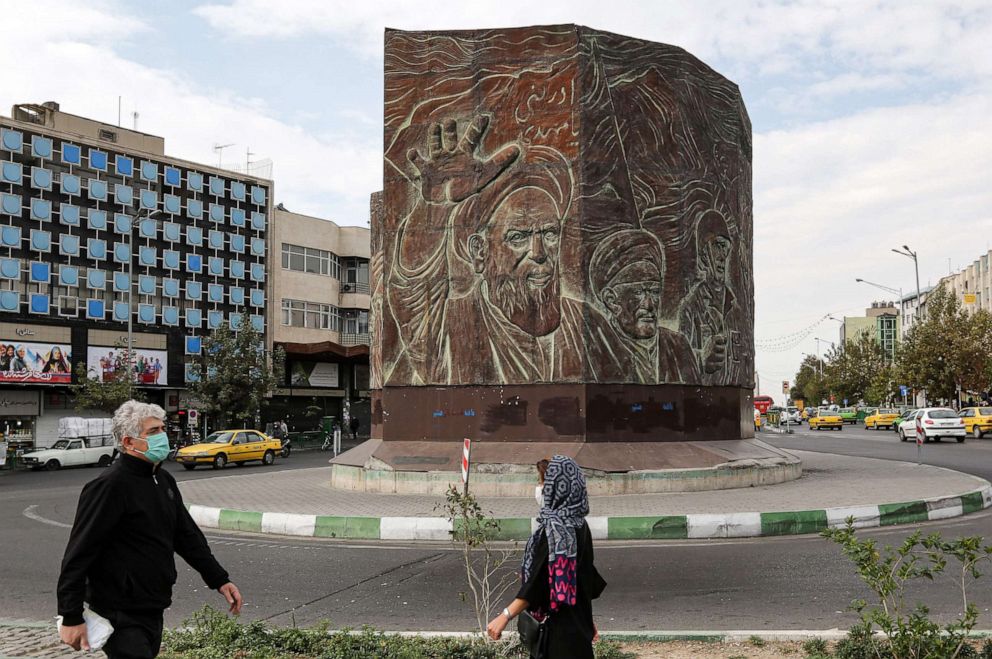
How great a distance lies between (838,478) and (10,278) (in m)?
40.9

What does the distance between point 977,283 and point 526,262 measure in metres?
99.1

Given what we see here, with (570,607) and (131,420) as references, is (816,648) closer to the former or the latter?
(570,607)

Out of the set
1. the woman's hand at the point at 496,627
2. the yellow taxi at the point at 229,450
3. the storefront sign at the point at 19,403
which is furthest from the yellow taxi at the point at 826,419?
the woman's hand at the point at 496,627

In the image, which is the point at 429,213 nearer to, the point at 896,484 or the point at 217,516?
the point at 217,516

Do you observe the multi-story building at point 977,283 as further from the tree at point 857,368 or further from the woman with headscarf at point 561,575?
the woman with headscarf at point 561,575

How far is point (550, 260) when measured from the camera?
18.5 metres

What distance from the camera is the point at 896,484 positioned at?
17.7 m

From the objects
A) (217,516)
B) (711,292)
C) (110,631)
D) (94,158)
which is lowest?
(217,516)

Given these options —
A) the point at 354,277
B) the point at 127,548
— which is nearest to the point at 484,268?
the point at 127,548

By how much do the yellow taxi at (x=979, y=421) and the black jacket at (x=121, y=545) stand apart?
47633 millimetres

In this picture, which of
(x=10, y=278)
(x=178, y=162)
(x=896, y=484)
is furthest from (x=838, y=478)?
(x=178, y=162)

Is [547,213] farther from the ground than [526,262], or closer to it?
farther from the ground

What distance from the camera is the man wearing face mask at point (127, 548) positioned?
4.21 metres

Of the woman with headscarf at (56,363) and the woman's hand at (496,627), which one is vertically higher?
the woman with headscarf at (56,363)
